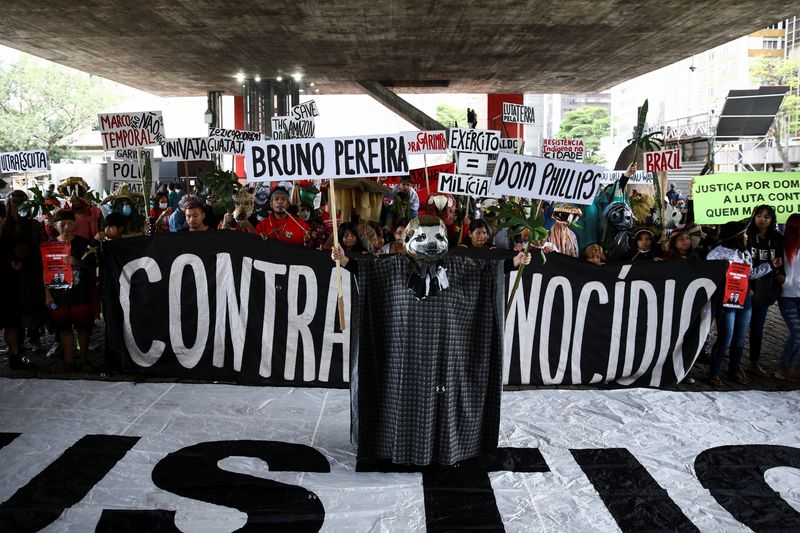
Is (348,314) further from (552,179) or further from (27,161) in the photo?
(27,161)

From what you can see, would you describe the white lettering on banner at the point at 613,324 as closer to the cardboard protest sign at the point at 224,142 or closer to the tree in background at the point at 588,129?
the cardboard protest sign at the point at 224,142

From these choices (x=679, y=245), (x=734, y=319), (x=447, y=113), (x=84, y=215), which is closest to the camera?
(x=734, y=319)

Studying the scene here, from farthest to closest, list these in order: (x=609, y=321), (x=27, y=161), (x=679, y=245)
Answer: (x=27, y=161), (x=679, y=245), (x=609, y=321)

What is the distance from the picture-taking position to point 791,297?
6.52m

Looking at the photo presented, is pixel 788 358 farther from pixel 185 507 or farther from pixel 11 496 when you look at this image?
pixel 11 496

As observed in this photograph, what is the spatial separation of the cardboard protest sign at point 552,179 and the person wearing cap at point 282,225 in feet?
8.40

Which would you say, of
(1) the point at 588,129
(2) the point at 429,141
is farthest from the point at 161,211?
(1) the point at 588,129

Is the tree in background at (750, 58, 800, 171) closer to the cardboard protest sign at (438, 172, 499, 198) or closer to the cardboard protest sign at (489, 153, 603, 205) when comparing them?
the cardboard protest sign at (438, 172, 499, 198)

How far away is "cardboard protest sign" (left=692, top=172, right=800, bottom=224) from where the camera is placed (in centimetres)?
645

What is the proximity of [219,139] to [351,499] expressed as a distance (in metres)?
8.44

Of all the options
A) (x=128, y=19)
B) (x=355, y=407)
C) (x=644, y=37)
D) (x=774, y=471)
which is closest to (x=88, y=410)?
(x=355, y=407)

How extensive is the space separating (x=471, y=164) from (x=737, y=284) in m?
4.09

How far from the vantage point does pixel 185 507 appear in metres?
3.91

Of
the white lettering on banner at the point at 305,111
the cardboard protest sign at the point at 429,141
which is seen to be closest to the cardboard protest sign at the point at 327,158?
the white lettering on banner at the point at 305,111
